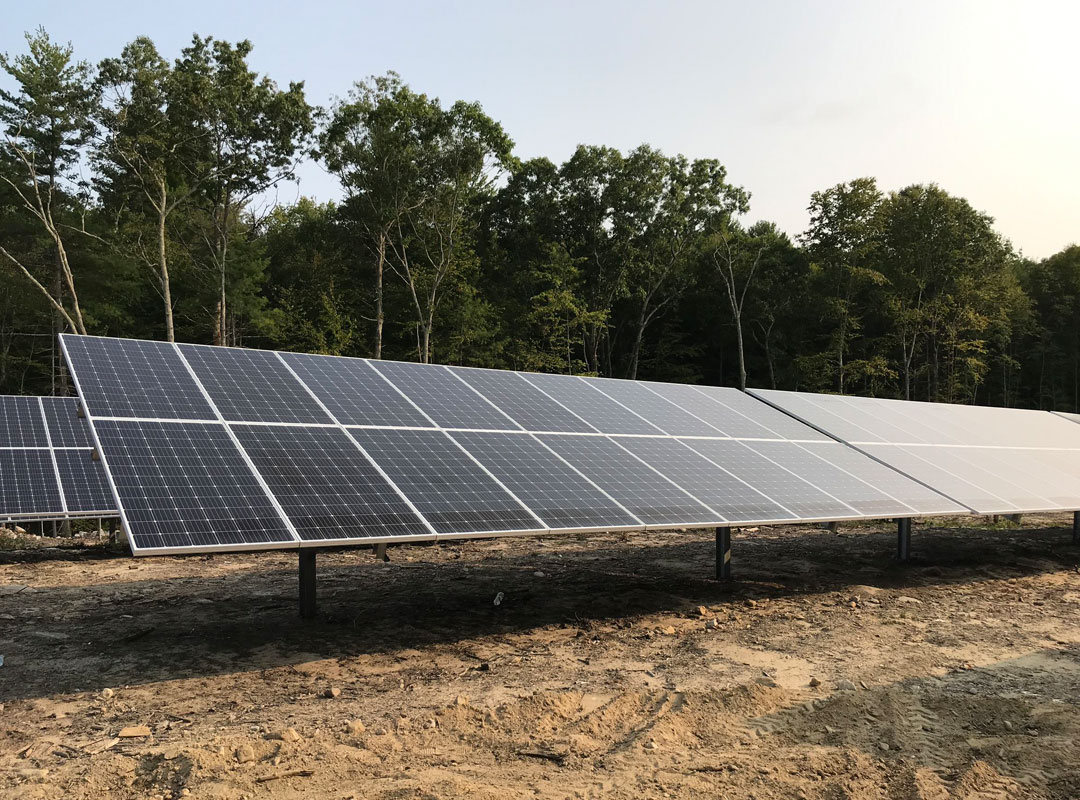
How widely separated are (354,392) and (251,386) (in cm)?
154

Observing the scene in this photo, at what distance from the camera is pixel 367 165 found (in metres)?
42.1

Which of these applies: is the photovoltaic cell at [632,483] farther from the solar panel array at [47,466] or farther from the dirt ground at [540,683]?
the solar panel array at [47,466]

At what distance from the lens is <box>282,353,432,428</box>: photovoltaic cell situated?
11180mm

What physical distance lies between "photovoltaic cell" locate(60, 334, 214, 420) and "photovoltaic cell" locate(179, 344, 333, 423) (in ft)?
0.81

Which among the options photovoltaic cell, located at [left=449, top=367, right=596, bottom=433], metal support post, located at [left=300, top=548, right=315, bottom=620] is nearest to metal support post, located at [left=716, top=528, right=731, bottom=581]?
photovoltaic cell, located at [left=449, top=367, right=596, bottom=433]

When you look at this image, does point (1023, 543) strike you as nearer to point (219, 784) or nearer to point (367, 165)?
point (219, 784)

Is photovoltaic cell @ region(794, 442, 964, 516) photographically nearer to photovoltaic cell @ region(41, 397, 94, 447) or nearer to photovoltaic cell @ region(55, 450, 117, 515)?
photovoltaic cell @ region(55, 450, 117, 515)

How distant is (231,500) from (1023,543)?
19.0 meters

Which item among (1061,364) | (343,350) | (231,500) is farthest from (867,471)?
(1061,364)

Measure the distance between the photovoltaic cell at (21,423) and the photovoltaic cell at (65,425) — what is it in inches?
8.3

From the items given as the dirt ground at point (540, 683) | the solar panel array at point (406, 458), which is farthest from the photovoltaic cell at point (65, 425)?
the solar panel array at point (406, 458)

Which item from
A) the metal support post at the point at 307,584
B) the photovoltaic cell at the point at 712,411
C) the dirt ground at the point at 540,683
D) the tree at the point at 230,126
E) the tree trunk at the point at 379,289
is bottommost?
the dirt ground at the point at 540,683

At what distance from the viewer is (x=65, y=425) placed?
19922mm

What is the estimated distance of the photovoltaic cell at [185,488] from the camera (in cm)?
733
